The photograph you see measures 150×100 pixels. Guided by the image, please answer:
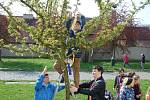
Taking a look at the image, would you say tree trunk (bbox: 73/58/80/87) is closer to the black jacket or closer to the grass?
the black jacket

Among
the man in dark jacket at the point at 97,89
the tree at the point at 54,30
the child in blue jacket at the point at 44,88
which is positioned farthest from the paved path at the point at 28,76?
the tree at the point at 54,30

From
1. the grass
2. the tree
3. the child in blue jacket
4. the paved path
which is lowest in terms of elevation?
the paved path

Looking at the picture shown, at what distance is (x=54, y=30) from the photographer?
305 inches

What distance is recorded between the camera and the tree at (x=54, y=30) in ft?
25.5

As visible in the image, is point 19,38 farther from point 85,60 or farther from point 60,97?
point 85,60

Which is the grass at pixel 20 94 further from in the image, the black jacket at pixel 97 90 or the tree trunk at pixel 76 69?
the black jacket at pixel 97 90

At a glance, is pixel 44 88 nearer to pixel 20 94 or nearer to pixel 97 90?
pixel 97 90

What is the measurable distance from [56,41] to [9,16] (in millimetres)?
932

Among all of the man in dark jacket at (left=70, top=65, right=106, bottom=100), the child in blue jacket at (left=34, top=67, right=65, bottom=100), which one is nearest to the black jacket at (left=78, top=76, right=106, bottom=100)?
the man in dark jacket at (left=70, top=65, right=106, bottom=100)

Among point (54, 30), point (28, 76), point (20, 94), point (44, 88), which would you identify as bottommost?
point (28, 76)

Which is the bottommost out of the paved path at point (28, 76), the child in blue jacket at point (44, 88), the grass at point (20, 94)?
the paved path at point (28, 76)

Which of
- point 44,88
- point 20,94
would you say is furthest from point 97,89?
point 20,94

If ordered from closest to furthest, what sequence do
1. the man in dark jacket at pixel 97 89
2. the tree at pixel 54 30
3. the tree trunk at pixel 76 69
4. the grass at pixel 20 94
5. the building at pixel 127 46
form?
the tree at pixel 54 30, the man in dark jacket at pixel 97 89, the tree trunk at pixel 76 69, the grass at pixel 20 94, the building at pixel 127 46

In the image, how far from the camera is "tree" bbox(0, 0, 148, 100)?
7.79m
